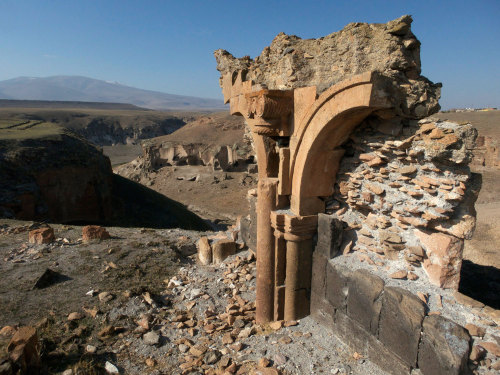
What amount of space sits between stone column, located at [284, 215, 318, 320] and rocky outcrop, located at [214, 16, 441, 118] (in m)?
1.65

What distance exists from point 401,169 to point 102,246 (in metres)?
5.69

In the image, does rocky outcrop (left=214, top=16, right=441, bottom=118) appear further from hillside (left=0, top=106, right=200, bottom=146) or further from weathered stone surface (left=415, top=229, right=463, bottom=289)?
hillside (left=0, top=106, right=200, bottom=146)

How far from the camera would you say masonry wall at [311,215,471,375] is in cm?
277

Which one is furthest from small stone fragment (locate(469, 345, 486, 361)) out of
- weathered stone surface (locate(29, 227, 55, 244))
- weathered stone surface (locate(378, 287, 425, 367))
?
weathered stone surface (locate(29, 227, 55, 244))

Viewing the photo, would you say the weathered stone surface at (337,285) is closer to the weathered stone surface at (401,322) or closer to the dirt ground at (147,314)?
the dirt ground at (147,314)

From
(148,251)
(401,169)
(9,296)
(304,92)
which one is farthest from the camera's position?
(148,251)

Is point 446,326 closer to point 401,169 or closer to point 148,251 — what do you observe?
point 401,169

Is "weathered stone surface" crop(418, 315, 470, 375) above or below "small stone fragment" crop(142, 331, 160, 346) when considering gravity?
above

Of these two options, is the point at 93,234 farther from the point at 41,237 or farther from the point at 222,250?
the point at 222,250

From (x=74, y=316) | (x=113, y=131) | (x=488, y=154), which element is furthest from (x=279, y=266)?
(x=113, y=131)

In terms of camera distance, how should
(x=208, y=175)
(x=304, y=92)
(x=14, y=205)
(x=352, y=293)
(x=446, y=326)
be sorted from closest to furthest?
1. (x=446, y=326)
2. (x=352, y=293)
3. (x=304, y=92)
4. (x=14, y=205)
5. (x=208, y=175)

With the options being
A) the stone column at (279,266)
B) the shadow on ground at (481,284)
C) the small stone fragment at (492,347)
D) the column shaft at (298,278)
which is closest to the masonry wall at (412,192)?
the column shaft at (298,278)

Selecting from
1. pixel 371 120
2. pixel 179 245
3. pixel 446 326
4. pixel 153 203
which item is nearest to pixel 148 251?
pixel 179 245

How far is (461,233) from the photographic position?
316 cm
